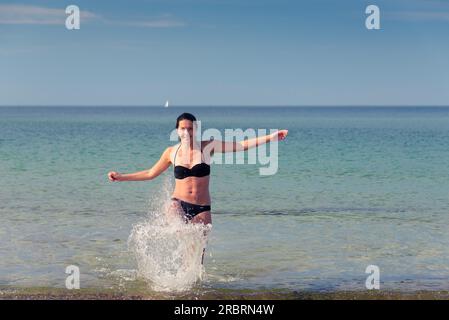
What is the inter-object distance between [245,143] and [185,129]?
2.72 feet

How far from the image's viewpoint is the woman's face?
994 cm

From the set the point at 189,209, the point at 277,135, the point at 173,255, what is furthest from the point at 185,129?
the point at 173,255

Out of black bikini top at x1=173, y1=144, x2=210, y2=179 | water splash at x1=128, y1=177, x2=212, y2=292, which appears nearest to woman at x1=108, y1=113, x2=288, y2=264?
black bikini top at x1=173, y1=144, x2=210, y2=179

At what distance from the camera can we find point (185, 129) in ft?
32.7

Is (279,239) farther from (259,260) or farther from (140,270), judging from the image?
Result: (140,270)

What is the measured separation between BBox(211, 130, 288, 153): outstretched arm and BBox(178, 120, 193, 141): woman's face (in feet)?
1.17

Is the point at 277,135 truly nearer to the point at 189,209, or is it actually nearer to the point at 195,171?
the point at 195,171

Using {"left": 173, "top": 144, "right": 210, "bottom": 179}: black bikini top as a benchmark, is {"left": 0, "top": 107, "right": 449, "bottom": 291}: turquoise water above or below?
below

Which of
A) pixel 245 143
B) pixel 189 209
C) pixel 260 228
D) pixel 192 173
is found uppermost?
pixel 245 143

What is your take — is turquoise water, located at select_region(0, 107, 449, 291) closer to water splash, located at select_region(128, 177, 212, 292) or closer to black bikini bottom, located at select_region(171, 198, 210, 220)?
water splash, located at select_region(128, 177, 212, 292)

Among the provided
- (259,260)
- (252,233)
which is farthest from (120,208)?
(259,260)

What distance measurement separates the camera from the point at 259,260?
40.8 ft

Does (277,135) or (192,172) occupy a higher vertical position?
(277,135)
